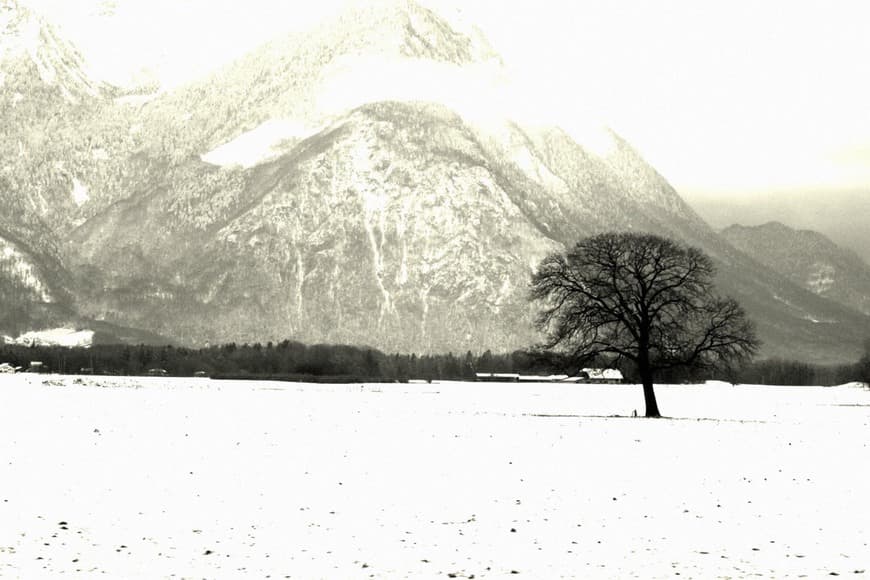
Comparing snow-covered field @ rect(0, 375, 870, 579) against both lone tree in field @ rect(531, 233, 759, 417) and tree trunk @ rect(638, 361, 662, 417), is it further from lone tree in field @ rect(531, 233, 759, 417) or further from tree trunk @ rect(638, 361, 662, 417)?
tree trunk @ rect(638, 361, 662, 417)

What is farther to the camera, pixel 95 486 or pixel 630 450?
pixel 630 450

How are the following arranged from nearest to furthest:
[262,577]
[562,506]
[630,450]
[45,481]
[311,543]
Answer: [262,577] < [311,543] < [562,506] < [45,481] < [630,450]

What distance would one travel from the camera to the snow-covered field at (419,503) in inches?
967

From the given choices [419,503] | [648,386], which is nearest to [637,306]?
[648,386]

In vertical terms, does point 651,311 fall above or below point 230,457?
above

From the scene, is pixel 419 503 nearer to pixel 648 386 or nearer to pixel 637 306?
pixel 637 306

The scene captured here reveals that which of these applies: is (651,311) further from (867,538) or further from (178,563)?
(178,563)

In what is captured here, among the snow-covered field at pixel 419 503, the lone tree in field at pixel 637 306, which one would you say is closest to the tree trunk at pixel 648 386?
the lone tree in field at pixel 637 306

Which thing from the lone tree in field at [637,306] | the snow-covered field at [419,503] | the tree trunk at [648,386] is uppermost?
the lone tree in field at [637,306]

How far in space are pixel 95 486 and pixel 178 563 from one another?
1107cm

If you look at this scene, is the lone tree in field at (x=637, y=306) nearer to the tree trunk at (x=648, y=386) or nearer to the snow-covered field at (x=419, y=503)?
the tree trunk at (x=648, y=386)

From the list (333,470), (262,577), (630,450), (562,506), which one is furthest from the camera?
(630,450)

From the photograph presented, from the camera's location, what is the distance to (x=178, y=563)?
79.5 ft

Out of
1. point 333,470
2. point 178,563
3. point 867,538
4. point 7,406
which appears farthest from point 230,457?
point 7,406
